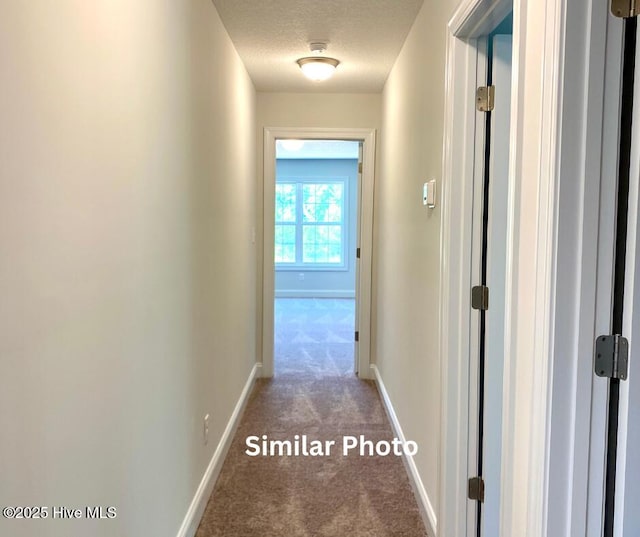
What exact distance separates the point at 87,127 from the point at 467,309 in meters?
1.37

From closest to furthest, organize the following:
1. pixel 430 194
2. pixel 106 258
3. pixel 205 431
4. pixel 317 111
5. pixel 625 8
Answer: pixel 625 8
pixel 106 258
pixel 430 194
pixel 205 431
pixel 317 111

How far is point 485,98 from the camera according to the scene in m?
1.83

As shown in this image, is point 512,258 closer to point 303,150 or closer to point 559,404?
point 559,404

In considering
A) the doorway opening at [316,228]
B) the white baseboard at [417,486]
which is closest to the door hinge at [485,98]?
the white baseboard at [417,486]

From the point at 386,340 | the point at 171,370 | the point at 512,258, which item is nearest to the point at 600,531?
the point at 512,258

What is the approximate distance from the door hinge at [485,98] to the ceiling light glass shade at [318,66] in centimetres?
167

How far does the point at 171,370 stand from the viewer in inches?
71.9

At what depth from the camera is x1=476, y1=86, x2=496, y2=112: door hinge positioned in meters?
1.82

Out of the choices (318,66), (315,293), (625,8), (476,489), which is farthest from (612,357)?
(315,293)

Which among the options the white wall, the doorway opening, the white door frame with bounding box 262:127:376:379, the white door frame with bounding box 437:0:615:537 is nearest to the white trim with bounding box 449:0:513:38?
the white door frame with bounding box 437:0:615:537

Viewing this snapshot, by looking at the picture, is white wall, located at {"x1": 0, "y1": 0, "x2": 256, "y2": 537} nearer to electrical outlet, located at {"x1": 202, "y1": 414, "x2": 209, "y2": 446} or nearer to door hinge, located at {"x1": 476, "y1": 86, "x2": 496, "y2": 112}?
electrical outlet, located at {"x1": 202, "y1": 414, "x2": 209, "y2": 446}

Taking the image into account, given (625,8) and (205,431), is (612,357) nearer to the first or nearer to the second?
(625,8)

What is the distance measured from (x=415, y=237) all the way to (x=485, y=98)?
0.90m

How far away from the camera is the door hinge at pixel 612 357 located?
3.39 feet
